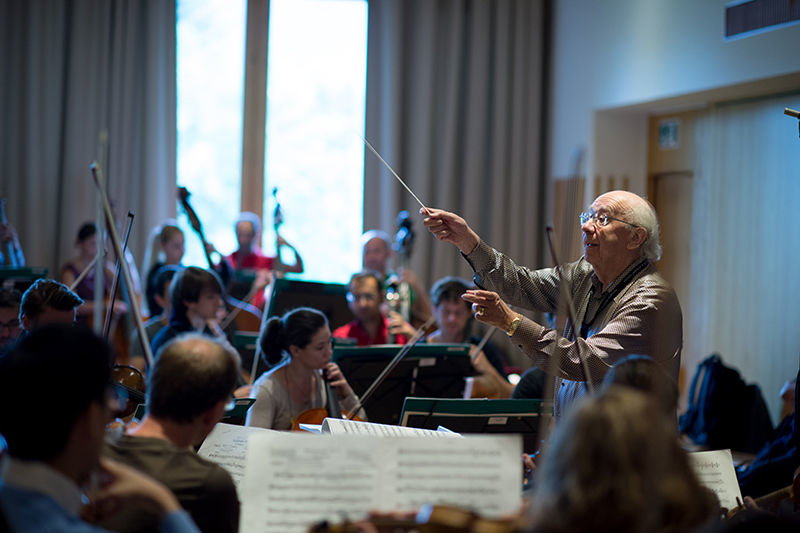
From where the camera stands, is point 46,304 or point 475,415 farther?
point 475,415

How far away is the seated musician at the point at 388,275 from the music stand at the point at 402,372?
1.42m

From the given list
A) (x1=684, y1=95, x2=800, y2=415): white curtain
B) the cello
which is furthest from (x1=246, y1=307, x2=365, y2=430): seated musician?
(x1=684, y1=95, x2=800, y2=415): white curtain

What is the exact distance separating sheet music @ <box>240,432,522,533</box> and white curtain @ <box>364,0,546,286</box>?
18.3 feet

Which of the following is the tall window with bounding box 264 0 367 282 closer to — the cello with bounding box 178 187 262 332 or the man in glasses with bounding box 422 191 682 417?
the cello with bounding box 178 187 262 332

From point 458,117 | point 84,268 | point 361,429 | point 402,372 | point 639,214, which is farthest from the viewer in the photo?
point 458,117

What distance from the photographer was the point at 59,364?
1.43 metres

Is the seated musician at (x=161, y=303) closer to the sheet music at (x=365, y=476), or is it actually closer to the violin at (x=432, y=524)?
the sheet music at (x=365, y=476)

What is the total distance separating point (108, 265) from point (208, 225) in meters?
1.15

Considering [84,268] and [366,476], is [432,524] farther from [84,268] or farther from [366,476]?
[84,268]

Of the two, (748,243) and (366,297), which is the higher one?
(748,243)

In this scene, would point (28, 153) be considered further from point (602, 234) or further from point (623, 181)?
point (602, 234)

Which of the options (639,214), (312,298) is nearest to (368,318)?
(312,298)

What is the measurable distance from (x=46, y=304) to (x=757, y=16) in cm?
439

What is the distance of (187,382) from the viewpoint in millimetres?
1688
